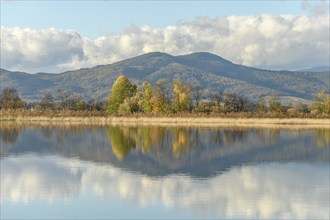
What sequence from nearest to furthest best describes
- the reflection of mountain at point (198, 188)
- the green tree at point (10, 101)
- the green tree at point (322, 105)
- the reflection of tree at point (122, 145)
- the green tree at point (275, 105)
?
the reflection of mountain at point (198, 188) → the reflection of tree at point (122, 145) → the green tree at point (322, 105) → the green tree at point (275, 105) → the green tree at point (10, 101)

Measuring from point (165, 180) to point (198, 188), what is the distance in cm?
289

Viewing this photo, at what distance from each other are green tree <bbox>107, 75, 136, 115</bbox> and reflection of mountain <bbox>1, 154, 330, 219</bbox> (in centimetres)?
6237

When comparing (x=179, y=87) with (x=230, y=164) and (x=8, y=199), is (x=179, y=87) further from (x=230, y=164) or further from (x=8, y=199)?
(x=8, y=199)

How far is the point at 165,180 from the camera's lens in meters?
27.9

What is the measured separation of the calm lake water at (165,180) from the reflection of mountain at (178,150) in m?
0.08

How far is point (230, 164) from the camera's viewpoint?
3531 centimetres

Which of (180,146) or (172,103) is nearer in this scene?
(180,146)

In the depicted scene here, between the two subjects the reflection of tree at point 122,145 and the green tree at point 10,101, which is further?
the green tree at point 10,101

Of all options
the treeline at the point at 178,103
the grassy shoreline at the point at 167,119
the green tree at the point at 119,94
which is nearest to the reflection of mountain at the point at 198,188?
the grassy shoreline at the point at 167,119

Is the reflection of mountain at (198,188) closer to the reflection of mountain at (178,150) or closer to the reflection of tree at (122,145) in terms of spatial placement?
the reflection of mountain at (178,150)

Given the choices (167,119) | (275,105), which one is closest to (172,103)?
(167,119)

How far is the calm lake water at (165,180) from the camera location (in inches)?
827

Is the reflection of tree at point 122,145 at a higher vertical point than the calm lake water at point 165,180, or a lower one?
higher

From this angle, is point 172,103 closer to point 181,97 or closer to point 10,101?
point 181,97
